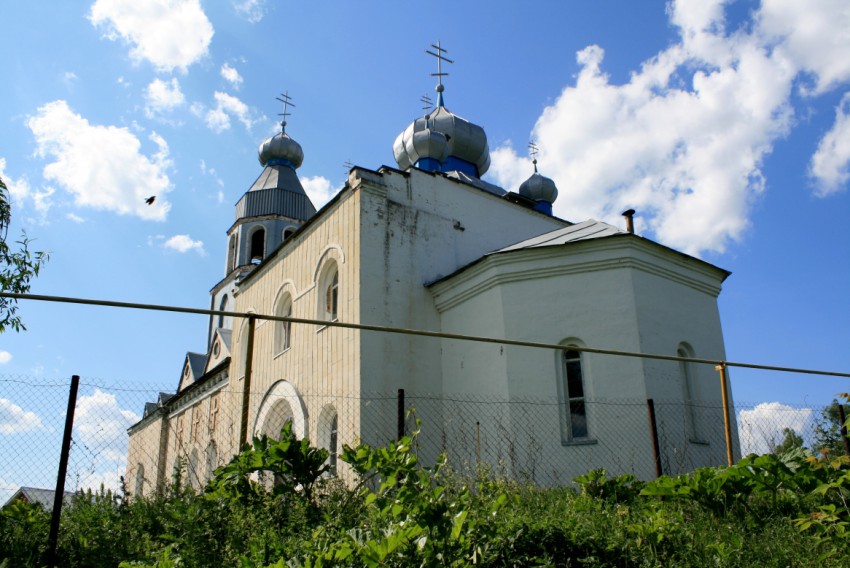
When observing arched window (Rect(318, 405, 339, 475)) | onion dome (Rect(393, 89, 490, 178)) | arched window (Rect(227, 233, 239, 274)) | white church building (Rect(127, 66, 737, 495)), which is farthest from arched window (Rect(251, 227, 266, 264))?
arched window (Rect(318, 405, 339, 475))

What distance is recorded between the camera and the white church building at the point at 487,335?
11.8 metres

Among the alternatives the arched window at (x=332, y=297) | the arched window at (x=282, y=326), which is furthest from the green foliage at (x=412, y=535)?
the arched window at (x=282, y=326)

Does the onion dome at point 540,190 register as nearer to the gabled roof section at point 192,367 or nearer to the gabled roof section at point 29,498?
the gabled roof section at point 192,367

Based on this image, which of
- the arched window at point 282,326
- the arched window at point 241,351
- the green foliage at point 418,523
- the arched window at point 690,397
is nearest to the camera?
the green foliage at point 418,523

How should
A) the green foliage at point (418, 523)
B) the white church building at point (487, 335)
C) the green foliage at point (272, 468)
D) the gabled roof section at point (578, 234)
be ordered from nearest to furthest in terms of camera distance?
the green foliage at point (418, 523), the green foliage at point (272, 468), the white church building at point (487, 335), the gabled roof section at point (578, 234)

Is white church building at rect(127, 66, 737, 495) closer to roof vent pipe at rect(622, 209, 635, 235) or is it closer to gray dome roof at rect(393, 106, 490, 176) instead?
roof vent pipe at rect(622, 209, 635, 235)

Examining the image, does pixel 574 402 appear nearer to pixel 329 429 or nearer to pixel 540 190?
pixel 329 429

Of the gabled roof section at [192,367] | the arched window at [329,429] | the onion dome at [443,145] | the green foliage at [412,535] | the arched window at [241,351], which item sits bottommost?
the green foliage at [412,535]

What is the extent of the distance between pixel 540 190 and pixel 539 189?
0.05 meters

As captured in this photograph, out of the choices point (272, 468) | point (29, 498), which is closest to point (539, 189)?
point (29, 498)

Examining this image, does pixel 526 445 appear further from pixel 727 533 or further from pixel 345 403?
pixel 727 533

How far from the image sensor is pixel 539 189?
26703mm

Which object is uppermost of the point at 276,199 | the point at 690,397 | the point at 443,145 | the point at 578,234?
the point at 276,199

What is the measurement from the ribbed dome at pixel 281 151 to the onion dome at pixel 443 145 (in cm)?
1222
